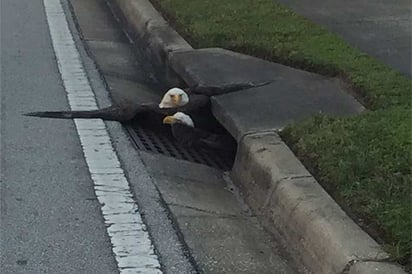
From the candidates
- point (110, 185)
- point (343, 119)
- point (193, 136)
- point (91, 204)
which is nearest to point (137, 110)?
point (193, 136)

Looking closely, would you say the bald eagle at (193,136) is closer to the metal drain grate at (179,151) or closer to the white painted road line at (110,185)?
the metal drain grate at (179,151)

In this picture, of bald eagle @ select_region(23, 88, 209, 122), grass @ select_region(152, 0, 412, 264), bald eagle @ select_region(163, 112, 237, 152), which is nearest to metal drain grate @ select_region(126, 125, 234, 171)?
bald eagle @ select_region(163, 112, 237, 152)

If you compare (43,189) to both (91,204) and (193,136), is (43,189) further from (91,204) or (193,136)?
(193,136)

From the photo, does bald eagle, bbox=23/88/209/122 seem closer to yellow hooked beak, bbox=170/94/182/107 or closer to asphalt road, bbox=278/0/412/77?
yellow hooked beak, bbox=170/94/182/107

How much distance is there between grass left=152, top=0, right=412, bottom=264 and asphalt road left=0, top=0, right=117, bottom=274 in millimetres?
1105

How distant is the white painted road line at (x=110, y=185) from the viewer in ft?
13.1

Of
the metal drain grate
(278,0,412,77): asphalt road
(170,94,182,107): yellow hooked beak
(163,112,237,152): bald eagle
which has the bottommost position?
(278,0,412,77): asphalt road

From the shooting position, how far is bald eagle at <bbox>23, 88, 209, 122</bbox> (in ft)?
19.0

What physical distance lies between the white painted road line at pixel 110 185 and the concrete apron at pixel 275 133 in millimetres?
608

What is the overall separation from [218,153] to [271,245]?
136 centimetres

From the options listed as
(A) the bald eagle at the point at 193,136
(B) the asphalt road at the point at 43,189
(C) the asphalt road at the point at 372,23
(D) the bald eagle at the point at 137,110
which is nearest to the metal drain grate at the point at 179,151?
(A) the bald eagle at the point at 193,136

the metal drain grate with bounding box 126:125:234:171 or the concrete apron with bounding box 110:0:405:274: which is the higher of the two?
the concrete apron with bounding box 110:0:405:274

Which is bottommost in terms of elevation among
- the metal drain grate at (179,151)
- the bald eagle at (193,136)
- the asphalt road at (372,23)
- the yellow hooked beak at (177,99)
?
the asphalt road at (372,23)

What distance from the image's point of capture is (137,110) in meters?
5.88
